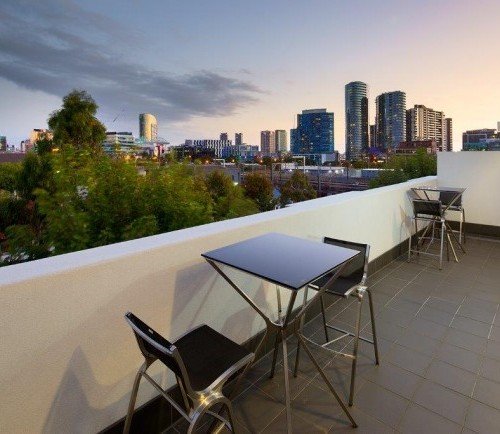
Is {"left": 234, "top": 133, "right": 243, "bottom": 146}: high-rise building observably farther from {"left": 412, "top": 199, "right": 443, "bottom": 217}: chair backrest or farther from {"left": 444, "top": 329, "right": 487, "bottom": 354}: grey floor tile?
{"left": 444, "top": 329, "right": 487, "bottom": 354}: grey floor tile

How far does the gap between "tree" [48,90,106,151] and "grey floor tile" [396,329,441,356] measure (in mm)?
14950

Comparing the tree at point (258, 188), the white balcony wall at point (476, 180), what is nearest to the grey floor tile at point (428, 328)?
the white balcony wall at point (476, 180)

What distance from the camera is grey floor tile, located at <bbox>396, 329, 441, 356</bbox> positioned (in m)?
2.58

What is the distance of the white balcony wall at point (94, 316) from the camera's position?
51.9 inches

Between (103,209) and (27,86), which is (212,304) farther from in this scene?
(27,86)

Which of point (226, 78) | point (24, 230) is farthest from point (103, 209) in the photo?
point (226, 78)

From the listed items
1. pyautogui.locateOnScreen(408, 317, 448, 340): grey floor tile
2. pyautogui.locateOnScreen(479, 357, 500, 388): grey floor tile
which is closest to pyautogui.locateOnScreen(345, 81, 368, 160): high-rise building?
pyautogui.locateOnScreen(408, 317, 448, 340): grey floor tile

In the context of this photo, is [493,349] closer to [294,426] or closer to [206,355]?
[294,426]

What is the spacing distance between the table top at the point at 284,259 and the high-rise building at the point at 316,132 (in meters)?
118

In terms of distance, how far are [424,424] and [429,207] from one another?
3.37 metres

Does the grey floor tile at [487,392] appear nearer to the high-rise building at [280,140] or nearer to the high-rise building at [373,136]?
the high-rise building at [373,136]

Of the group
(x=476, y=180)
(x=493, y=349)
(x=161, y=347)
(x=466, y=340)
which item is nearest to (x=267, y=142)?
(x=476, y=180)

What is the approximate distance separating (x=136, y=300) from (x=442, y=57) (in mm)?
14994

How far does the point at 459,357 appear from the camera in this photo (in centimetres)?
248
